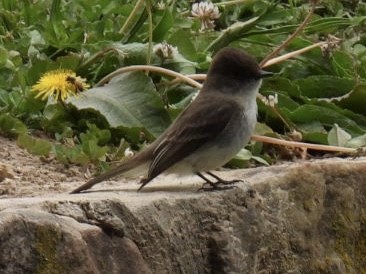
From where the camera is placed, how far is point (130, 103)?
6.39m

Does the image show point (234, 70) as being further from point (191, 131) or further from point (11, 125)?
point (11, 125)

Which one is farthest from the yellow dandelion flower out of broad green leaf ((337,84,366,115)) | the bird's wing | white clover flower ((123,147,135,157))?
broad green leaf ((337,84,366,115))

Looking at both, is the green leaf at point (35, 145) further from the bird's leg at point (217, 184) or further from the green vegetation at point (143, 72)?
the bird's leg at point (217, 184)

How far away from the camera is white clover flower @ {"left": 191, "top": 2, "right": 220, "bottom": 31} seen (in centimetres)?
777

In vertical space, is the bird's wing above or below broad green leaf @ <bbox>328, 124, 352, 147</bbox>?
above

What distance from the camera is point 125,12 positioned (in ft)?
25.2

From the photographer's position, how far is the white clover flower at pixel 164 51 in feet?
22.3

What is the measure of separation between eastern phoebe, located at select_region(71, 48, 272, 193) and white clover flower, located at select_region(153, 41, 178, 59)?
1.23 meters

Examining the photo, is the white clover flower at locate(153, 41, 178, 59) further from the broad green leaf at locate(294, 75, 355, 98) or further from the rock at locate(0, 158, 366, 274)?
the rock at locate(0, 158, 366, 274)

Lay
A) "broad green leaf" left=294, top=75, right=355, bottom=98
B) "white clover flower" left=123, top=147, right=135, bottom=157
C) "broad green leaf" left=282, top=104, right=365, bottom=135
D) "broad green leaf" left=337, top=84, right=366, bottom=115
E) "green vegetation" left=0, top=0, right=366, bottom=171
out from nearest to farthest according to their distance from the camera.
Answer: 1. "white clover flower" left=123, top=147, right=135, bottom=157
2. "green vegetation" left=0, top=0, right=366, bottom=171
3. "broad green leaf" left=282, top=104, right=365, bottom=135
4. "broad green leaf" left=337, top=84, right=366, bottom=115
5. "broad green leaf" left=294, top=75, right=355, bottom=98

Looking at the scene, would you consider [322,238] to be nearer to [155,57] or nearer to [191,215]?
[191,215]

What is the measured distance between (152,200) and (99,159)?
4.23 ft

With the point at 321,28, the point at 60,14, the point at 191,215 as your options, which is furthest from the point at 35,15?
the point at 191,215

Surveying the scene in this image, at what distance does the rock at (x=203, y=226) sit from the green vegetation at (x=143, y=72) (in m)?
0.75
